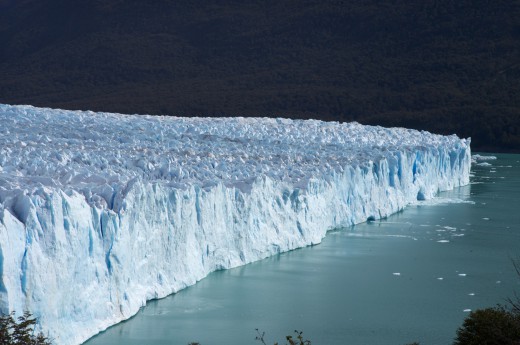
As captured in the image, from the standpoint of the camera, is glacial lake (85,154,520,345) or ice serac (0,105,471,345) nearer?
ice serac (0,105,471,345)

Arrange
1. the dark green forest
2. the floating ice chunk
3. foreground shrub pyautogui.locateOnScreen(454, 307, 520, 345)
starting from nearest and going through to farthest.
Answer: foreground shrub pyautogui.locateOnScreen(454, 307, 520, 345)
the floating ice chunk
the dark green forest

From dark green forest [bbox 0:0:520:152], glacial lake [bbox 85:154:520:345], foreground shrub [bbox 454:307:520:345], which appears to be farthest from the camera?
dark green forest [bbox 0:0:520:152]

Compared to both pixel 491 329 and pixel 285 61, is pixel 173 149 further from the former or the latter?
pixel 285 61

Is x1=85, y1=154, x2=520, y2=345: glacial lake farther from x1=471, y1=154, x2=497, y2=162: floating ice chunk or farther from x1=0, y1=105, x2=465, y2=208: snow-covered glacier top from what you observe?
x1=471, y1=154, x2=497, y2=162: floating ice chunk

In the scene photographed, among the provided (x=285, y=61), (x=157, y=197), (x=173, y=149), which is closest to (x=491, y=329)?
(x=157, y=197)

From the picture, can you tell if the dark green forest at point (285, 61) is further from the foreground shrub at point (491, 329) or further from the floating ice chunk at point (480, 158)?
the foreground shrub at point (491, 329)

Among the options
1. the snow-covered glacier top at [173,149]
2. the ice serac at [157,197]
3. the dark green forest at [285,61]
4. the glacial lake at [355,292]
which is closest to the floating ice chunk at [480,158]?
the dark green forest at [285,61]

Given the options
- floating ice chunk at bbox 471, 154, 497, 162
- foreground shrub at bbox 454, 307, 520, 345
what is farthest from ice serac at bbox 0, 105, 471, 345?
floating ice chunk at bbox 471, 154, 497, 162
